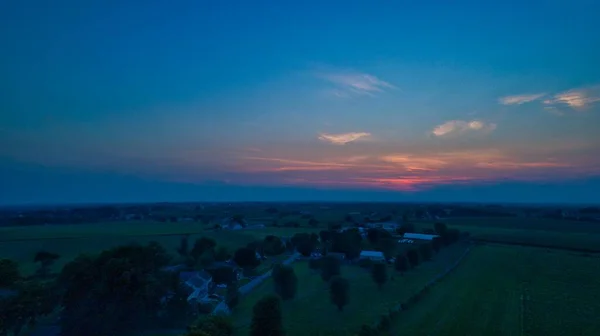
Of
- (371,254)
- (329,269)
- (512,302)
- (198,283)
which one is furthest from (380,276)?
(371,254)

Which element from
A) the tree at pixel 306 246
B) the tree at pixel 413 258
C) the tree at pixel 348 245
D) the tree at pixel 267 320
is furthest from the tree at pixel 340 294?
the tree at pixel 306 246

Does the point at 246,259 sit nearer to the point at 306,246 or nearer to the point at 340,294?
the point at 306,246

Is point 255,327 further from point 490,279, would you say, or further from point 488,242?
point 488,242

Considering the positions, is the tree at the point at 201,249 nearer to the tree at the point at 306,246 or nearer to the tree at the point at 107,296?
the tree at the point at 306,246

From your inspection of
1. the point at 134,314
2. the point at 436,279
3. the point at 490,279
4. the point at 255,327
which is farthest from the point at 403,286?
the point at 134,314

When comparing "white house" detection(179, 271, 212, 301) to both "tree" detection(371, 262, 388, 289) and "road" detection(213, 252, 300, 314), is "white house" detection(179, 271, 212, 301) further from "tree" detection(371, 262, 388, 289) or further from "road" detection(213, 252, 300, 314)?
"tree" detection(371, 262, 388, 289)

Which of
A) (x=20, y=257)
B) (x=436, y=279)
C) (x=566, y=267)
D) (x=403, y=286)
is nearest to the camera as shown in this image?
(x=403, y=286)
